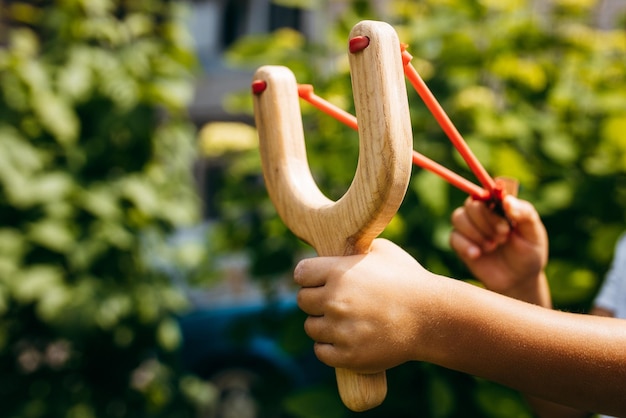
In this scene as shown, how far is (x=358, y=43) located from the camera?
0.61 metres

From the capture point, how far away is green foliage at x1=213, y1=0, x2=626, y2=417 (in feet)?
5.08

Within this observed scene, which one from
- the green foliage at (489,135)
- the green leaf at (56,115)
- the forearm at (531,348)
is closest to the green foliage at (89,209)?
the green leaf at (56,115)

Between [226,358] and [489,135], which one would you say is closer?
[489,135]

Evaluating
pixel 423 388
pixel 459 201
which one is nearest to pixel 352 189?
pixel 459 201

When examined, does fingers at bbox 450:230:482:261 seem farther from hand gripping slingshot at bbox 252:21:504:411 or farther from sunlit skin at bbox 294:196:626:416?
sunlit skin at bbox 294:196:626:416

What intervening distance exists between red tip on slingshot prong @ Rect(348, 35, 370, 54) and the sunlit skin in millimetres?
205

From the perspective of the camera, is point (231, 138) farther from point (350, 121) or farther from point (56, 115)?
point (350, 121)

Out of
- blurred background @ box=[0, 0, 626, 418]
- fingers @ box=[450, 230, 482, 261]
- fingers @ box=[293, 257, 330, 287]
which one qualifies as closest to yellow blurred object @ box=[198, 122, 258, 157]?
blurred background @ box=[0, 0, 626, 418]

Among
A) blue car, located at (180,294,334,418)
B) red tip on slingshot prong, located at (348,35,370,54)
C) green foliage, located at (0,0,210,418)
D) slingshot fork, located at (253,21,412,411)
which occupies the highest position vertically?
red tip on slingshot prong, located at (348,35,370,54)

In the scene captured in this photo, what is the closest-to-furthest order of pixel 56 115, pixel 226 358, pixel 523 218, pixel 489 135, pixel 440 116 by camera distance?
pixel 440 116, pixel 523 218, pixel 489 135, pixel 56 115, pixel 226 358

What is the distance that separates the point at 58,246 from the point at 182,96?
2.15ft

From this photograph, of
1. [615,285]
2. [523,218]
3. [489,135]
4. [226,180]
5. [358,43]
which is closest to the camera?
[358,43]

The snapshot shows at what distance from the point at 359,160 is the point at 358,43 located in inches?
4.3

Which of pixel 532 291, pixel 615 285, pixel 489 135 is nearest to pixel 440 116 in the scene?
pixel 532 291
